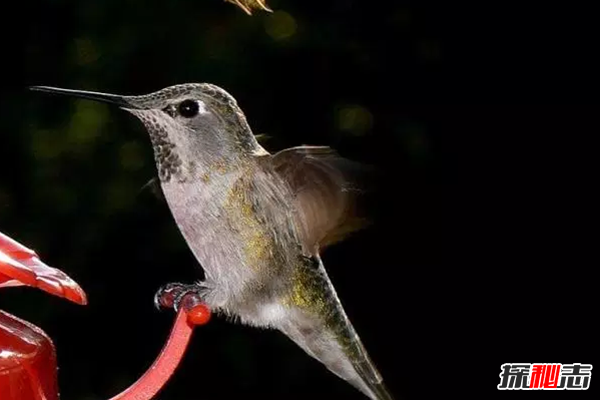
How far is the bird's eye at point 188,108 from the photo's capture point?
4.25 ft

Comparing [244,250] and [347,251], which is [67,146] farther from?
[244,250]

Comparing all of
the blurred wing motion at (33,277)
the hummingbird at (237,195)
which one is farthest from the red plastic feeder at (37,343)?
the hummingbird at (237,195)

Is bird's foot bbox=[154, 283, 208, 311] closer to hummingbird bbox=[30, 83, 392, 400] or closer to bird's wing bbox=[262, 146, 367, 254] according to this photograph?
hummingbird bbox=[30, 83, 392, 400]

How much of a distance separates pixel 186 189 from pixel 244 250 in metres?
0.14

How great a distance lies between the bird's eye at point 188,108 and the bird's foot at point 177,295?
22cm

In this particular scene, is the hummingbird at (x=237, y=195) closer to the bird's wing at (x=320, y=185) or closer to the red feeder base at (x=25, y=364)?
the bird's wing at (x=320, y=185)

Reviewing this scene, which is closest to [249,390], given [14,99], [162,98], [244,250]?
[14,99]

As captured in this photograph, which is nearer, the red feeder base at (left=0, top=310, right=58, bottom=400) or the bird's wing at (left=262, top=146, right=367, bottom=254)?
the red feeder base at (left=0, top=310, right=58, bottom=400)

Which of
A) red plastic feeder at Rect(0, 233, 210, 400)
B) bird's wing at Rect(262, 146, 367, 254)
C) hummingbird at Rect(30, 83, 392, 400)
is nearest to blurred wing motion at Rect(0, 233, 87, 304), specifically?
red plastic feeder at Rect(0, 233, 210, 400)

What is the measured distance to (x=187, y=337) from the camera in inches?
49.8

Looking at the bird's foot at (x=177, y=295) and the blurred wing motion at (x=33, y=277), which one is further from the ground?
the blurred wing motion at (x=33, y=277)

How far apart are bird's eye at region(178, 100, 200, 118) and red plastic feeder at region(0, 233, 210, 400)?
0.72 feet

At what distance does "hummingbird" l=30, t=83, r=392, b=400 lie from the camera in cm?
131

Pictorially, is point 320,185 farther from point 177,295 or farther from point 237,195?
point 177,295
